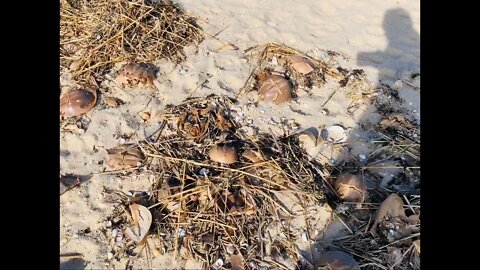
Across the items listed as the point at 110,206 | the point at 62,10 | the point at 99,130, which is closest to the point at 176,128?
the point at 99,130

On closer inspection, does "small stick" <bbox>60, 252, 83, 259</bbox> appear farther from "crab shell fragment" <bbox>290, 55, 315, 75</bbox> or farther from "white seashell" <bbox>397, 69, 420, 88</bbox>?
"white seashell" <bbox>397, 69, 420, 88</bbox>

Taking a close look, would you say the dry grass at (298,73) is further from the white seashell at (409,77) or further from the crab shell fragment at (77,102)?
the crab shell fragment at (77,102)

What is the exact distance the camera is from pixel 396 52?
418 centimetres

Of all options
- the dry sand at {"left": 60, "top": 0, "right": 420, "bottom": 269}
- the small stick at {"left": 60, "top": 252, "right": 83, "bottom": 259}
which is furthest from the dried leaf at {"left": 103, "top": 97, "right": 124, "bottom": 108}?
the small stick at {"left": 60, "top": 252, "right": 83, "bottom": 259}

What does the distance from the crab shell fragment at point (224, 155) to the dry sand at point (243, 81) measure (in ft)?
1.36

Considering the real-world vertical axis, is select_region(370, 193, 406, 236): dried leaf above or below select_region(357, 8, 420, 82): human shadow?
below

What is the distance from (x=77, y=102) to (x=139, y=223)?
108cm

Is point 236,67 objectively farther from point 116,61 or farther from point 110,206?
point 110,206

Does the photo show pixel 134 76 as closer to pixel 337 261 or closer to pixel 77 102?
pixel 77 102

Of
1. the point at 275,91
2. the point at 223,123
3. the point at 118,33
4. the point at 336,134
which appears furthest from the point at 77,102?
the point at 336,134

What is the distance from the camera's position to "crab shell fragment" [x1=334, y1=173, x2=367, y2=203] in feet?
9.29

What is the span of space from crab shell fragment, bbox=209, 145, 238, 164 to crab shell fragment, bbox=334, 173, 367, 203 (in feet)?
2.12

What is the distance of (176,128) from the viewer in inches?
126

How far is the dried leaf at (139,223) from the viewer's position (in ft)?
8.36
